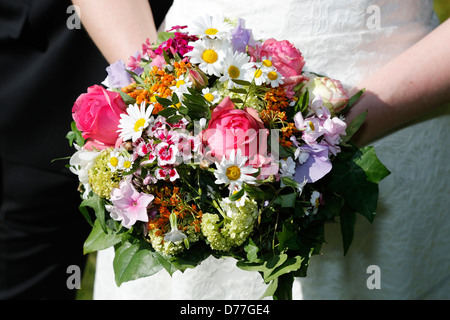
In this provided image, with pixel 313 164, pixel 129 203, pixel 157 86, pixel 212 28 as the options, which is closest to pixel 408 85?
pixel 313 164

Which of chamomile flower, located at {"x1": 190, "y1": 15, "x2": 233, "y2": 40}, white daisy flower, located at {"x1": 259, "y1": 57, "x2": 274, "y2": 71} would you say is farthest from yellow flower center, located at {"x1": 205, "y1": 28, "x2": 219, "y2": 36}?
white daisy flower, located at {"x1": 259, "y1": 57, "x2": 274, "y2": 71}

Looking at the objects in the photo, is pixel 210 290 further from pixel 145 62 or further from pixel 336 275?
pixel 145 62

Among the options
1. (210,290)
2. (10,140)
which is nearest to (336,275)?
(210,290)

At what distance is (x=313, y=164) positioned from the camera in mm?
881

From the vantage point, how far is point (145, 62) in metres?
1.02

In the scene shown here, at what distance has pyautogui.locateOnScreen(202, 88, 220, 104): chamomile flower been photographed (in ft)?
2.80

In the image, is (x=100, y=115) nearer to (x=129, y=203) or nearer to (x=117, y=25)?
(x=129, y=203)

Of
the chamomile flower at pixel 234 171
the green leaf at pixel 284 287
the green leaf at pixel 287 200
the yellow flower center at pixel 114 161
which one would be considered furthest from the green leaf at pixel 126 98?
the green leaf at pixel 284 287

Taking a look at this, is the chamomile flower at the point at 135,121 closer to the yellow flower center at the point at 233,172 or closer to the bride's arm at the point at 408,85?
the yellow flower center at the point at 233,172

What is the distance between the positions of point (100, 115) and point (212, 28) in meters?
0.28

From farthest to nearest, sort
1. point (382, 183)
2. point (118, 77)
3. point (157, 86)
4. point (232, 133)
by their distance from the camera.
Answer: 1. point (382, 183)
2. point (118, 77)
3. point (157, 86)
4. point (232, 133)

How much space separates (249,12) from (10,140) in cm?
109

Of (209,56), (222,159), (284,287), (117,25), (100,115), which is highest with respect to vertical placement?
(117,25)

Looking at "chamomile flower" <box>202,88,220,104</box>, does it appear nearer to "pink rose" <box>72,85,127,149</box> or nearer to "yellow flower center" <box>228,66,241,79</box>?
"yellow flower center" <box>228,66,241,79</box>
